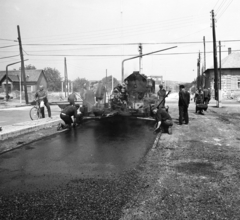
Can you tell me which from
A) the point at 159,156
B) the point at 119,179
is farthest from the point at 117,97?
the point at 119,179

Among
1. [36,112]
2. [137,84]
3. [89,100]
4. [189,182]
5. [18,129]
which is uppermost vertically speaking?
[137,84]

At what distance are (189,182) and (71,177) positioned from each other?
86.0 inches

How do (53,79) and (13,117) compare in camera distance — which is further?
(53,79)

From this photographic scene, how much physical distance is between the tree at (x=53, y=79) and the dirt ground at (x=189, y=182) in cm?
7595

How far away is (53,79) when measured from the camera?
81.4 m

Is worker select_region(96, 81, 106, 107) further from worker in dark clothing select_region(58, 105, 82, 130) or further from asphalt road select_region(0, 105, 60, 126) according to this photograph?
worker in dark clothing select_region(58, 105, 82, 130)

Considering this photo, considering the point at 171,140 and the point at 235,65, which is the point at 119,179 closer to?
the point at 171,140

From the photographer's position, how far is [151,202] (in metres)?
3.48

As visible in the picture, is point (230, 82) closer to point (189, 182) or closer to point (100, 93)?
point (100, 93)

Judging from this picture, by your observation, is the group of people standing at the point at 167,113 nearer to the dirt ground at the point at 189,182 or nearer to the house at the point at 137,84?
the house at the point at 137,84

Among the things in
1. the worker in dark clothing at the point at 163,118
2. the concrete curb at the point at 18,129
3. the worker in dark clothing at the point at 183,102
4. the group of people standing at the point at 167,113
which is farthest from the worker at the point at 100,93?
the worker in dark clothing at the point at 163,118

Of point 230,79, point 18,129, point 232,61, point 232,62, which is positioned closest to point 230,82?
point 230,79

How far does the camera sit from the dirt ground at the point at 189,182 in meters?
3.22

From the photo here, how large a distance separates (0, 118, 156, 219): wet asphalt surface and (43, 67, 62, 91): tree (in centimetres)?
7439
